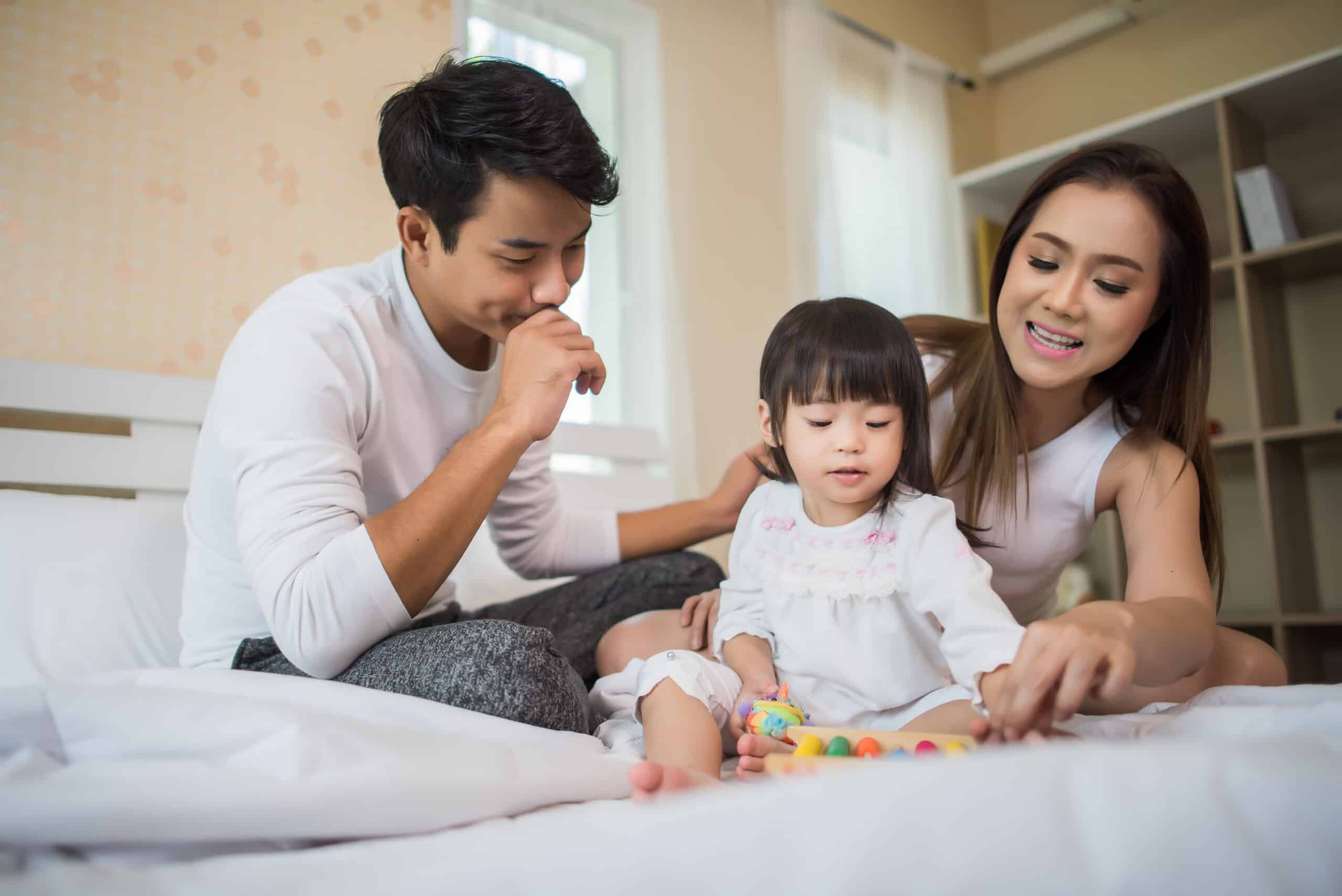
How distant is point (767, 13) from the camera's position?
9.86 feet

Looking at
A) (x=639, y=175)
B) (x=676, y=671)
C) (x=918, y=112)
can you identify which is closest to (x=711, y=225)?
(x=639, y=175)

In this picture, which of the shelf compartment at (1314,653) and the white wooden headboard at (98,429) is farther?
the shelf compartment at (1314,653)

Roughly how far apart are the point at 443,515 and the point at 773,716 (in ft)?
1.33

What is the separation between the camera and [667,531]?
5.27 ft

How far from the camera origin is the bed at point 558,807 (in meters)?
0.42

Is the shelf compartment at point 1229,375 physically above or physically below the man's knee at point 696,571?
above

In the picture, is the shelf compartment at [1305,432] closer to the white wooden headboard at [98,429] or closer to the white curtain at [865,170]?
the white curtain at [865,170]

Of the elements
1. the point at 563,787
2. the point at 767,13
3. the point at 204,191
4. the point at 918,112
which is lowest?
the point at 563,787

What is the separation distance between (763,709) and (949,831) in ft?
1.64

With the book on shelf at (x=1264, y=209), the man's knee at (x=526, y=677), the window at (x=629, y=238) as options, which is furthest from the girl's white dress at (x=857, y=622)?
the book on shelf at (x=1264, y=209)

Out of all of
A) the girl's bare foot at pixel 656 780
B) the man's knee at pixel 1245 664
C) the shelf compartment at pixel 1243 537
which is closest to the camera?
the girl's bare foot at pixel 656 780

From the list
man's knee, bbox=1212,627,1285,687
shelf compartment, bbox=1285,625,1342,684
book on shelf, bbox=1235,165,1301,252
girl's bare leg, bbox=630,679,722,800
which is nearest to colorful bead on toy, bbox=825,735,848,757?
girl's bare leg, bbox=630,679,722,800

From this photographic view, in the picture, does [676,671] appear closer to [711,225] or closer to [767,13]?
[711,225]

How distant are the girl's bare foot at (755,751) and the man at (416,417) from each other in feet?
0.56
